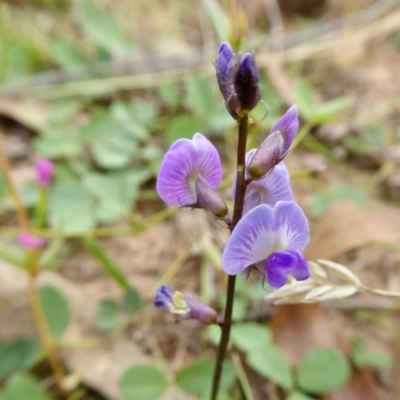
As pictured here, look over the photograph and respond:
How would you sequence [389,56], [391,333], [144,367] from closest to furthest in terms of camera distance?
[144,367] → [391,333] → [389,56]

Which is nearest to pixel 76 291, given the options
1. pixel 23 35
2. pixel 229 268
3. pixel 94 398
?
pixel 94 398

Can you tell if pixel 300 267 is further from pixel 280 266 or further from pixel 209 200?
pixel 209 200

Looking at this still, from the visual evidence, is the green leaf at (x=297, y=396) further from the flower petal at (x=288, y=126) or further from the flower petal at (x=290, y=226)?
the flower petal at (x=288, y=126)

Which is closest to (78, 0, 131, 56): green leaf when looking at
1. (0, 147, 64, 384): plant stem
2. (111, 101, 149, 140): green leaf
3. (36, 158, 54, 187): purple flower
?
(111, 101, 149, 140): green leaf

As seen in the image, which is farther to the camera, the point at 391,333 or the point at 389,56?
the point at 389,56

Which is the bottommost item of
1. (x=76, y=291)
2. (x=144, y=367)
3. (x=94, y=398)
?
(x=94, y=398)

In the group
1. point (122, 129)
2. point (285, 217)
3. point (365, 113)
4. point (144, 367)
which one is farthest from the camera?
point (365, 113)

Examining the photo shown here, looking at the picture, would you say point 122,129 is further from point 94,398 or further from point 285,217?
point 285,217
